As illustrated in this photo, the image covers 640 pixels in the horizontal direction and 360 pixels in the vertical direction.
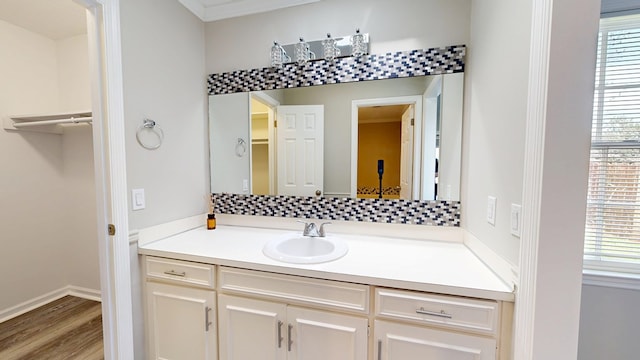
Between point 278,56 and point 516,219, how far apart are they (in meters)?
1.68

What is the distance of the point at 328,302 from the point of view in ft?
3.89

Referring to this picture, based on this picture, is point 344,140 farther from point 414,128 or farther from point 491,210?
point 491,210

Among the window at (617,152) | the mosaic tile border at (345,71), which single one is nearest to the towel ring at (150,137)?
the mosaic tile border at (345,71)

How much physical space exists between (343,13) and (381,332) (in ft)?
6.17

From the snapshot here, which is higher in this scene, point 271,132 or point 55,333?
point 271,132

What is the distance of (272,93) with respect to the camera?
6.13 ft

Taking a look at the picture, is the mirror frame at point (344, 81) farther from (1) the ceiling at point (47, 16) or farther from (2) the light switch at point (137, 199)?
(1) the ceiling at point (47, 16)

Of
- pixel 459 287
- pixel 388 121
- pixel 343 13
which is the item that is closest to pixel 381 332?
pixel 459 287

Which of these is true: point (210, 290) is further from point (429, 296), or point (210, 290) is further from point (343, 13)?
point (343, 13)

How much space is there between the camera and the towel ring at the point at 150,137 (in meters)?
1.48

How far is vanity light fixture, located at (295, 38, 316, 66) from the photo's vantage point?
1720mm

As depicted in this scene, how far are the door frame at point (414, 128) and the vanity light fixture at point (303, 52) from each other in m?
0.43

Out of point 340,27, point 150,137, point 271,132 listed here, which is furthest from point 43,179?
point 340,27

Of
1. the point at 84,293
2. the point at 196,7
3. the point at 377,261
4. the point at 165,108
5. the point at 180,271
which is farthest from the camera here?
the point at 84,293
